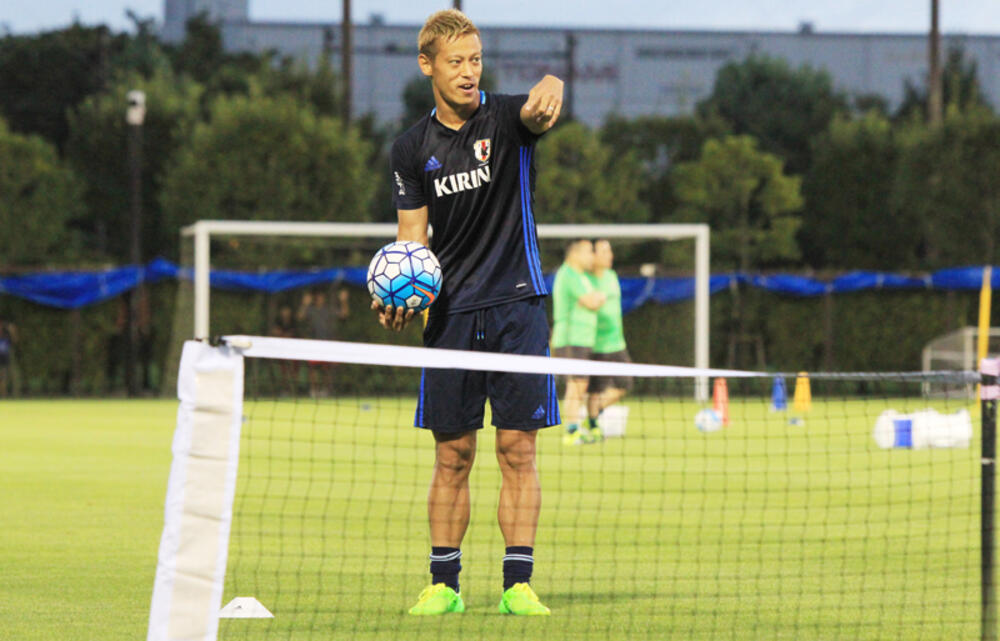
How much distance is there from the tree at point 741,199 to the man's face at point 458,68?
33.4 m

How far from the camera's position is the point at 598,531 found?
962 cm

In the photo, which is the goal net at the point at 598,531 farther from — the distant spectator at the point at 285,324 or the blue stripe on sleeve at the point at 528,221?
the distant spectator at the point at 285,324

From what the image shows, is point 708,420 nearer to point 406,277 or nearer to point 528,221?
point 528,221

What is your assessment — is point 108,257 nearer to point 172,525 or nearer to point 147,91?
point 147,91

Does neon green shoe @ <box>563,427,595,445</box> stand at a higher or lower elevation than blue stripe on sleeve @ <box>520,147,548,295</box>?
lower

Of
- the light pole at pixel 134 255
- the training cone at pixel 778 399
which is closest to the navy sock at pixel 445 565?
the training cone at pixel 778 399

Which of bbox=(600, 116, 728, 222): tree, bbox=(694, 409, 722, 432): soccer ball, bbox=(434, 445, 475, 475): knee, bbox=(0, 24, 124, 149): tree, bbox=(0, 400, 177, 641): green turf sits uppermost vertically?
bbox=(0, 24, 124, 149): tree

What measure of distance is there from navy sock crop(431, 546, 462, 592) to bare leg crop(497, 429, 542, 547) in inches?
9.2

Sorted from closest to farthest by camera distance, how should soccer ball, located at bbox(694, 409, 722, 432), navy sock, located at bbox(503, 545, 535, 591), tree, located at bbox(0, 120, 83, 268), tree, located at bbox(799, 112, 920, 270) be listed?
navy sock, located at bbox(503, 545, 535, 591) < soccer ball, located at bbox(694, 409, 722, 432) < tree, located at bbox(0, 120, 83, 268) < tree, located at bbox(799, 112, 920, 270)

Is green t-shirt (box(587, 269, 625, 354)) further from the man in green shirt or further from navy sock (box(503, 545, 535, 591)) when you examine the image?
navy sock (box(503, 545, 535, 591))

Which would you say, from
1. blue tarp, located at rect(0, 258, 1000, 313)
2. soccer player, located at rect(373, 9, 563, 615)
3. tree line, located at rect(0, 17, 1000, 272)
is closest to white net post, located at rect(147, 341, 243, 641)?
soccer player, located at rect(373, 9, 563, 615)

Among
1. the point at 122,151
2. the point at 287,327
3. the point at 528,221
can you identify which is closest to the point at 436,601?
the point at 528,221

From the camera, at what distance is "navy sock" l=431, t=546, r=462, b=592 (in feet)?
21.5

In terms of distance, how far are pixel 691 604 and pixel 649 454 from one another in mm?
9134
